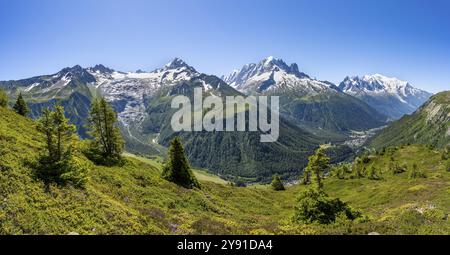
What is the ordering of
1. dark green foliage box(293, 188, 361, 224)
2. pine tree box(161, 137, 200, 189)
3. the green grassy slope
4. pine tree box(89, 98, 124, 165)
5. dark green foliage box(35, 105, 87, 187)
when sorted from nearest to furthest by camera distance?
the green grassy slope < dark green foliage box(35, 105, 87, 187) < dark green foliage box(293, 188, 361, 224) < pine tree box(161, 137, 200, 189) < pine tree box(89, 98, 124, 165)

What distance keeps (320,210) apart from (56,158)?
31.1m

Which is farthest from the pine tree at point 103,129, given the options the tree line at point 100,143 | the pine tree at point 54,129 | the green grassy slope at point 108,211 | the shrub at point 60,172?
the shrub at point 60,172

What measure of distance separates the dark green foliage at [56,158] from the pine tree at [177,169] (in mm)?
29458

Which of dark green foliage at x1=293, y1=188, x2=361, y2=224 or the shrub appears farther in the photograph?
dark green foliage at x1=293, y1=188, x2=361, y2=224

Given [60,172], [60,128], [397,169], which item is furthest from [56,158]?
[397,169]

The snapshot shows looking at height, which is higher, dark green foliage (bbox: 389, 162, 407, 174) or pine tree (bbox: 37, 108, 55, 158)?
pine tree (bbox: 37, 108, 55, 158)

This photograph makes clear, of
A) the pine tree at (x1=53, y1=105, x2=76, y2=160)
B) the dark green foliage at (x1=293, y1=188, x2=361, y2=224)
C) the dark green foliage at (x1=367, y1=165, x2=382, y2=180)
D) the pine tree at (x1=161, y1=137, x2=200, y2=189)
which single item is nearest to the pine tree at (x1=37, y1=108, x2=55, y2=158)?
the pine tree at (x1=53, y1=105, x2=76, y2=160)

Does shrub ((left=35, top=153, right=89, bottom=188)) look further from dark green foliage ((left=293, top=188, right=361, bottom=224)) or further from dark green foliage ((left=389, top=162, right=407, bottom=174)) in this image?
dark green foliage ((left=389, top=162, right=407, bottom=174))

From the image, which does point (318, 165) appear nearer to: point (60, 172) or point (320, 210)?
point (320, 210)

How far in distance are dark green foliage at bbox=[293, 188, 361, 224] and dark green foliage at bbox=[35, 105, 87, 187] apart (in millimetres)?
25893

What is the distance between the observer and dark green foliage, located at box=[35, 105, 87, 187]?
113 ft

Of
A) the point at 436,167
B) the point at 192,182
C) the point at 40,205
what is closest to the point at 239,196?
the point at 192,182

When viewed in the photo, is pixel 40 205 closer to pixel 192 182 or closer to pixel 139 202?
pixel 139 202
